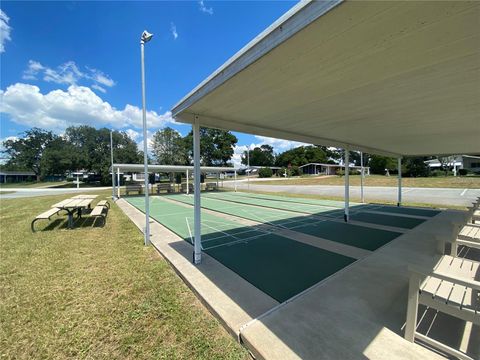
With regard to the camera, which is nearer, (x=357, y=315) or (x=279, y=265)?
(x=357, y=315)

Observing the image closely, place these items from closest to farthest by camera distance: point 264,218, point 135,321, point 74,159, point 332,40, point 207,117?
point 332,40, point 135,321, point 207,117, point 264,218, point 74,159

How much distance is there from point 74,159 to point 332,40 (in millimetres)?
48829

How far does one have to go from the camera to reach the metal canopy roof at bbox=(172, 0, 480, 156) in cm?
156

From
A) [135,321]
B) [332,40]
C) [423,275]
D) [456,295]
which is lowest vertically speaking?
[135,321]

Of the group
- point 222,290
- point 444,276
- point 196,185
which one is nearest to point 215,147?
point 196,185

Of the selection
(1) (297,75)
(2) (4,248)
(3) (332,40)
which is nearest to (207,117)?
(1) (297,75)

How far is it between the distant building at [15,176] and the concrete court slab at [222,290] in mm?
77882

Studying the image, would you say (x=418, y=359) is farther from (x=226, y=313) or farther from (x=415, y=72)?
(x=415, y=72)

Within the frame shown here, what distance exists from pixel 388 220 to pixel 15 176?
3317 inches

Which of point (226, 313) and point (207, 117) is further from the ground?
point (207, 117)

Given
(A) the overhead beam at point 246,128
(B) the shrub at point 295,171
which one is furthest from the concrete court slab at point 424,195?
(B) the shrub at point 295,171

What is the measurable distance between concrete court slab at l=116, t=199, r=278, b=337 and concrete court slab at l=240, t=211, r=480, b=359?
225 millimetres

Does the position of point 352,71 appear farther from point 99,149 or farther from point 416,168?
point 99,149

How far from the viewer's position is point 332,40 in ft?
5.82
